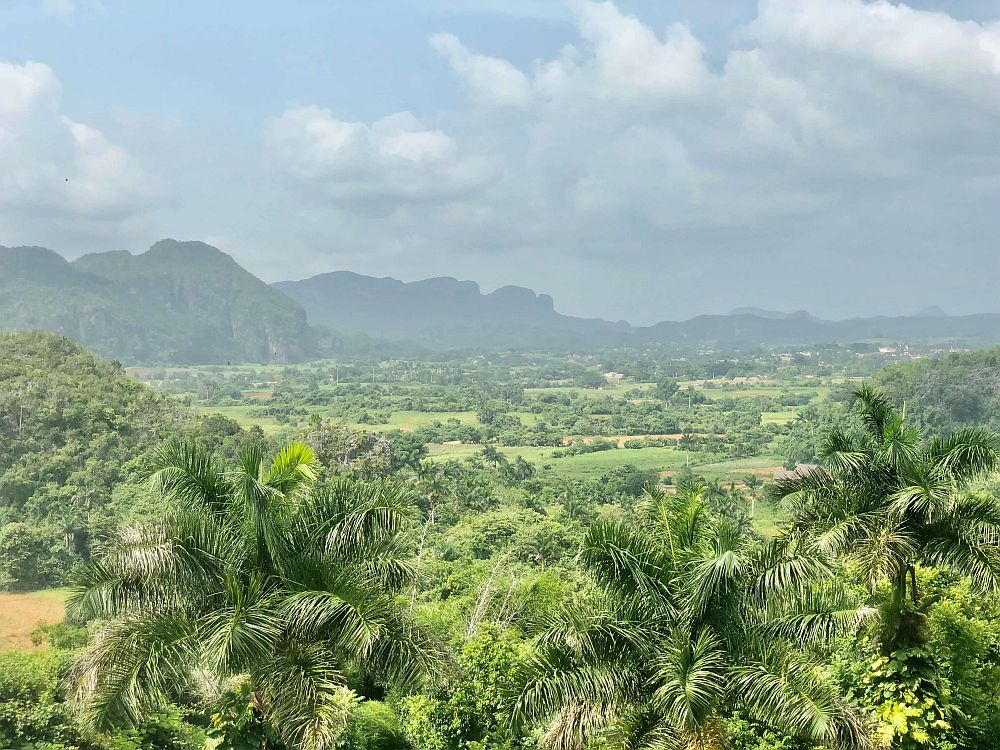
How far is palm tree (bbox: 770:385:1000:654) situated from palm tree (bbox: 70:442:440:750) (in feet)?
14.5

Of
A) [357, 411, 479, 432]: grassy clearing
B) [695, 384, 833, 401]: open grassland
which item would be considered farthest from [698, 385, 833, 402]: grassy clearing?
[357, 411, 479, 432]: grassy clearing

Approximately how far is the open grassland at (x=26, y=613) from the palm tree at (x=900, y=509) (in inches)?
870

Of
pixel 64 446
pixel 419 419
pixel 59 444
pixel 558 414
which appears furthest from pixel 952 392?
pixel 59 444

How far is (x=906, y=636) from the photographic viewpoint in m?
8.95

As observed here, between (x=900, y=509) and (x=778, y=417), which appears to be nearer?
(x=900, y=509)

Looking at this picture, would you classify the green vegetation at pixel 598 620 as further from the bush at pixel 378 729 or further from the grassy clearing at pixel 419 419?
the grassy clearing at pixel 419 419

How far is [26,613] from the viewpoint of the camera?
2778 centimetres

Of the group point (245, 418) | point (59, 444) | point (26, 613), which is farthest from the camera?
point (245, 418)

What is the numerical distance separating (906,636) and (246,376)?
164 m

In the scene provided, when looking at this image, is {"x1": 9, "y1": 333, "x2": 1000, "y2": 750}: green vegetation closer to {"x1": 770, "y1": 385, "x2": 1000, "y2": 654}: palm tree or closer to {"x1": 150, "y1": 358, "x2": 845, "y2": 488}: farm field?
{"x1": 770, "y1": 385, "x2": 1000, "y2": 654}: palm tree

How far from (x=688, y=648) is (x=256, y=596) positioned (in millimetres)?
3890

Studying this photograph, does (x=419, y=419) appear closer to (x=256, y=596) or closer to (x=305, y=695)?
(x=256, y=596)

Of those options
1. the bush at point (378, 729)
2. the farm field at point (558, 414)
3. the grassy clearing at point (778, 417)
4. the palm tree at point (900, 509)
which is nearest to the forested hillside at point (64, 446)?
the farm field at point (558, 414)

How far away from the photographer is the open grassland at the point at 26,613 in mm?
24344
